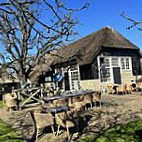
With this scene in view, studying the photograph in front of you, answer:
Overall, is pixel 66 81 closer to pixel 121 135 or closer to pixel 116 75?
pixel 116 75

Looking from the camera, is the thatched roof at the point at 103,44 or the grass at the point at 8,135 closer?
the grass at the point at 8,135

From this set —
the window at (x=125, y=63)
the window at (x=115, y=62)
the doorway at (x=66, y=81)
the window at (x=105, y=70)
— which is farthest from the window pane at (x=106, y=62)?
the doorway at (x=66, y=81)

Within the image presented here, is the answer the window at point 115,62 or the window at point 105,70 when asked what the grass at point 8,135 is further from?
the window at point 115,62

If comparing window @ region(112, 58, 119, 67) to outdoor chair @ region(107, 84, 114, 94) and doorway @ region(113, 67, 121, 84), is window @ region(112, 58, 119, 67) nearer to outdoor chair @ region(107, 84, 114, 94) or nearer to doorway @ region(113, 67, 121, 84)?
doorway @ region(113, 67, 121, 84)

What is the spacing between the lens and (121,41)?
75.8 feet

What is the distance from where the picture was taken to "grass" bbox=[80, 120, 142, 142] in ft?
21.4

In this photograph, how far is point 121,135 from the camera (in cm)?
686

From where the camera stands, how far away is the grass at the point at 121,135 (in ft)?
21.4

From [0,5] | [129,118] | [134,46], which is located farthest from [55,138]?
[134,46]

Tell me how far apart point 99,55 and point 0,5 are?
58.9ft

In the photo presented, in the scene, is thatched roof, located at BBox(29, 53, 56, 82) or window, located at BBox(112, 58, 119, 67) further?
thatched roof, located at BBox(29, 53, 56, 82)

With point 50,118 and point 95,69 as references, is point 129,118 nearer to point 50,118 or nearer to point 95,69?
point 50,118

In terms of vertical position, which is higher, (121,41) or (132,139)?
(121,41)

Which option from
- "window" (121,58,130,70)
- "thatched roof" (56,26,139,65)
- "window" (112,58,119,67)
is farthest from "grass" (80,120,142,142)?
"window" (121,58,130,70)
